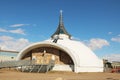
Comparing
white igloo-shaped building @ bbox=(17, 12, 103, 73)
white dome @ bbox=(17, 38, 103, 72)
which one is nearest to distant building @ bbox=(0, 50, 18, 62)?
white igloo-shaped building @ bbox=(17, 12, 103, 73)

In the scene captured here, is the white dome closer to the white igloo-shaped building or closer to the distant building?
the white igloo-shaped building

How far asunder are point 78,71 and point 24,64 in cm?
858

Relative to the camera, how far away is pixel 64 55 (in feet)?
121

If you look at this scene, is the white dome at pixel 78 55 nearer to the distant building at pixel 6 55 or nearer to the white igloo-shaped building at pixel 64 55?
the white igloo-shaped building at pixel 64 55

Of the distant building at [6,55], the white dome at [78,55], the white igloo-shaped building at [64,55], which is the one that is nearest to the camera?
the white dome at [78,55]

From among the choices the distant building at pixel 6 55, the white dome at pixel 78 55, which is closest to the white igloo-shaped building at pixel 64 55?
the white dome at pixel 78 55

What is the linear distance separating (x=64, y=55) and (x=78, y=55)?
257 cm

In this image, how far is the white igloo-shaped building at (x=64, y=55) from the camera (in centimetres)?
3491

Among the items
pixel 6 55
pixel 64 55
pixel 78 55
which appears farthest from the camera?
pixel 6 55

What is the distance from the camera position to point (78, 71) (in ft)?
112

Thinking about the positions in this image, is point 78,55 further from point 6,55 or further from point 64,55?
point 6,55

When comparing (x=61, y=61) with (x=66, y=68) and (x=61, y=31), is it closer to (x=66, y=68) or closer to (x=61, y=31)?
(x=66, y=68)

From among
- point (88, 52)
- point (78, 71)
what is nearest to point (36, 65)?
point (78, 71)

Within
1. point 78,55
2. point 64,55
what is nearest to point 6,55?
point 64,55
